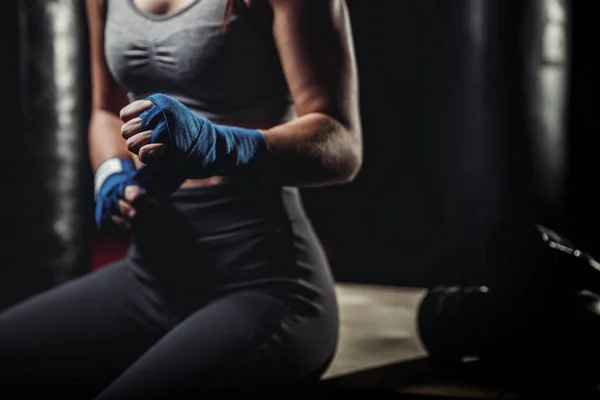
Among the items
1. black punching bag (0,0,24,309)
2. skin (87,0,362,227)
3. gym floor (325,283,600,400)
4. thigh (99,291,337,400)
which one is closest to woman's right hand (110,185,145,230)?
skin (87,0,362,227)

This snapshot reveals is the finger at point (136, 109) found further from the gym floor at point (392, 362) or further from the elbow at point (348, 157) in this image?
the gym floor at point (392, 362)

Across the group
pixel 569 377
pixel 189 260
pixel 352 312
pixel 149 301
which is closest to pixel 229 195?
pixel 189 260

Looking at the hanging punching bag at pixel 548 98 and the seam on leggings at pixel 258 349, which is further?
the hanging punching bag at pixel 548 98

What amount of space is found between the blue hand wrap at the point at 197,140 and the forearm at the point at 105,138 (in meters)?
0.26

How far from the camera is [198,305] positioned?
1.36 meters

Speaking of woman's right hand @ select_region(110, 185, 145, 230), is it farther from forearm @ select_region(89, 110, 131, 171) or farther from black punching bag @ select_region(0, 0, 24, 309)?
black punching bag @ select_region(0, 0, 24, 309)

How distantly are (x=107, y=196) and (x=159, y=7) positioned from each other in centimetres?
35

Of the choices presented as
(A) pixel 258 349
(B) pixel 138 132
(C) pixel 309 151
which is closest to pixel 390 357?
(A) pixel 258 349

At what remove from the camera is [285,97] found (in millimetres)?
1317

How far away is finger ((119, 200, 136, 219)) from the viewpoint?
4.49ft

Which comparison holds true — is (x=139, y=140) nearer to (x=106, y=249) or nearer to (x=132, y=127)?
(x=132, y=127)

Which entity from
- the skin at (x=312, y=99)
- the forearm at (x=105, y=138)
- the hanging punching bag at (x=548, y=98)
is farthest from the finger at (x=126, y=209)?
the hanging punching bag at (x=548, y=98)

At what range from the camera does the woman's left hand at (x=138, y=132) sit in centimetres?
115

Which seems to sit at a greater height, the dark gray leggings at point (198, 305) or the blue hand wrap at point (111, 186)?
the blue hand wrap at point (111, 186)
